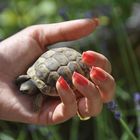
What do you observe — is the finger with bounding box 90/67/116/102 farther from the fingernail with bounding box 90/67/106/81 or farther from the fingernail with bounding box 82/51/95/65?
the fingernail with bounding box 82/51/95/65

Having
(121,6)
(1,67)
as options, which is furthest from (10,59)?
(121,6)

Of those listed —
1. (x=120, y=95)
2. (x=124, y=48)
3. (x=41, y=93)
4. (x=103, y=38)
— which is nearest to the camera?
(x=41, y=93)

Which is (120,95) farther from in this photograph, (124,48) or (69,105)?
(69,105)

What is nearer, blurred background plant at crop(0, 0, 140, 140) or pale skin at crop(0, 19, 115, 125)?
pale skin at crop(0, 19, 115, 125)

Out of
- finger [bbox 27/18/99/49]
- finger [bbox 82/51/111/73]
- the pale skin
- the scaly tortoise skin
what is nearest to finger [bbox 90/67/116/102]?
the pale skin

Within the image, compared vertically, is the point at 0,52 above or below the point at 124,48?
above

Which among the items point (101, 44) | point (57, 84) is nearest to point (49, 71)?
point (57, 84)
